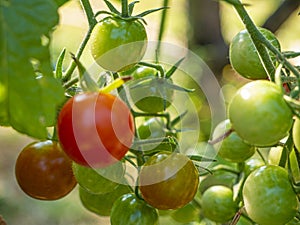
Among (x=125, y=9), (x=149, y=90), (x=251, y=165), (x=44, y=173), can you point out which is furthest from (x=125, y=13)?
(x=251, y=165)

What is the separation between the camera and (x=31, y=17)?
0.52m

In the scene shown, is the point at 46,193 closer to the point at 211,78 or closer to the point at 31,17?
the point at 31,17

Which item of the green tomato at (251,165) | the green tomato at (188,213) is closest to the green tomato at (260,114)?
the green tomato at (251,165)

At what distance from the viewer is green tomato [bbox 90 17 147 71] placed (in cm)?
69

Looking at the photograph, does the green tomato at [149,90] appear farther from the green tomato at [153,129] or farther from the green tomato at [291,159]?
the green tomato at [291,159]

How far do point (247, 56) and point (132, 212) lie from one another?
0.82 ft

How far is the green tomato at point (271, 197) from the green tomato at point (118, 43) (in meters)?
0.20

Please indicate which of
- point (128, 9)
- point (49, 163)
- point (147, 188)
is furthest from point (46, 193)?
point (128, 9)

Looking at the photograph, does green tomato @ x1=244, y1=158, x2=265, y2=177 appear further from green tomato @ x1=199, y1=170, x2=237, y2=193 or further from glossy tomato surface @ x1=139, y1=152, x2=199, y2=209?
glossy tomato surface @ x1=139, y1=152, x2=199, y2=209

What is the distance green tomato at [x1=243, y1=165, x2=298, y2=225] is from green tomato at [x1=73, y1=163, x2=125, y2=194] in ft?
0.52

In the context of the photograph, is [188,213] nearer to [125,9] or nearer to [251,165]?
[251,165]

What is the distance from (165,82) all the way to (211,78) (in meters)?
0.77

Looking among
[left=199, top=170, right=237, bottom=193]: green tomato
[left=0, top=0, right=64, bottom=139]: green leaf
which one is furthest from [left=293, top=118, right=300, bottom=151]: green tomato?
[left=199, top=170, right=237, bottom=193]: green tomato

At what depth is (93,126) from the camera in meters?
0.56
